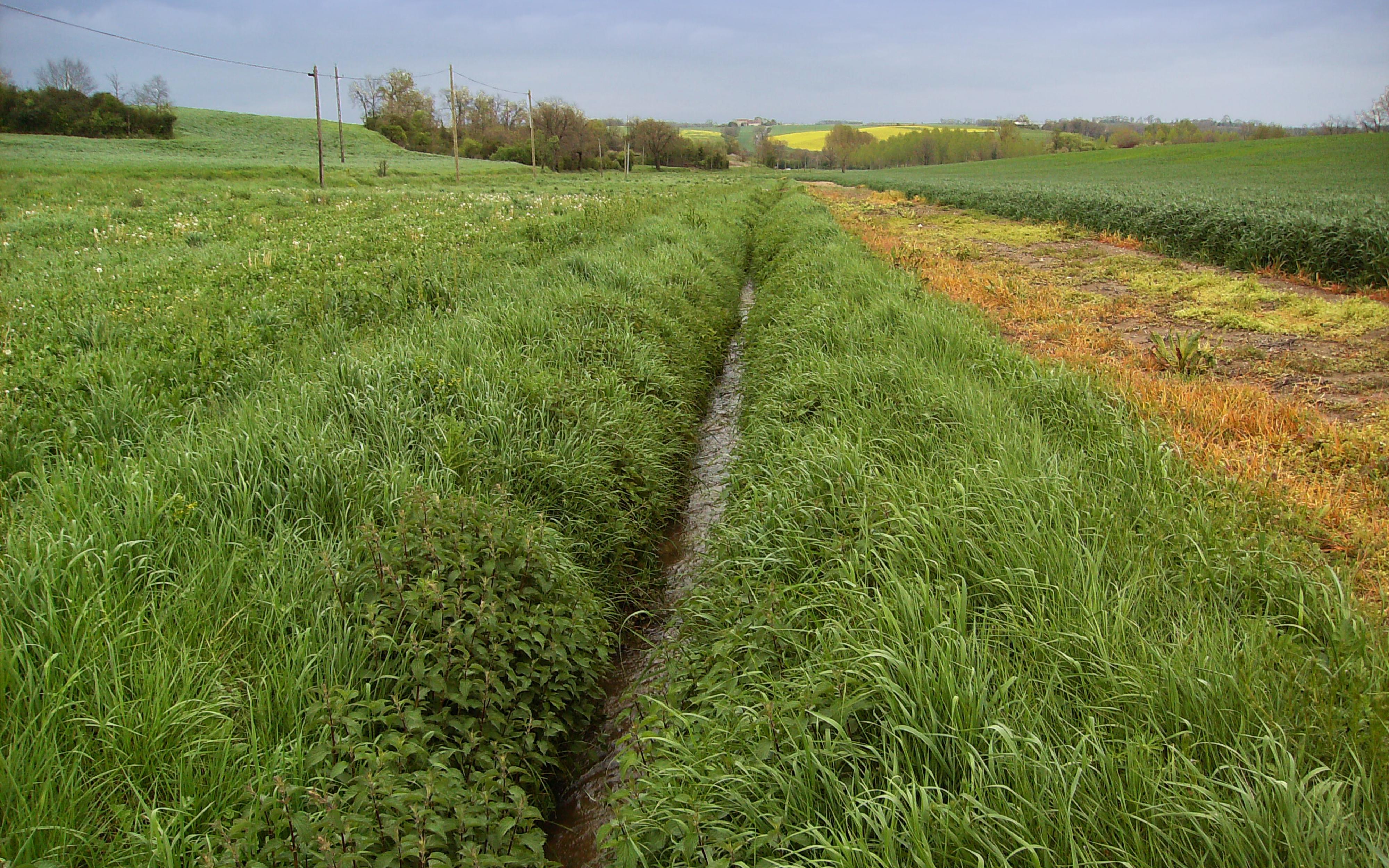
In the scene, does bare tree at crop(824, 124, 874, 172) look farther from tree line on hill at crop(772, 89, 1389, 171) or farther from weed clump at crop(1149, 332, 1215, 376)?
weed clump at crop(1149, 332, 1215, 376)

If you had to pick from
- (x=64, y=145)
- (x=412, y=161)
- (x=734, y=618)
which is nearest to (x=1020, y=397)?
(x=734, y=618)

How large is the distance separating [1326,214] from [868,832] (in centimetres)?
1428

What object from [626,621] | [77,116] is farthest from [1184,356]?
[77,116]

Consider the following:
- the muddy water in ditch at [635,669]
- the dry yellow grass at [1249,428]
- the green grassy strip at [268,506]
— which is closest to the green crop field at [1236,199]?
the dry yellow grass at [1249,428]

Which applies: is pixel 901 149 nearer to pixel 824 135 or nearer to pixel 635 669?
pixel 824 135

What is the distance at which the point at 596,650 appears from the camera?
10.0 ft

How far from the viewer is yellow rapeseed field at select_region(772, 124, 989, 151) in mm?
118938

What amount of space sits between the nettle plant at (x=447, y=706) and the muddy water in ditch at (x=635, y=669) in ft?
0.51

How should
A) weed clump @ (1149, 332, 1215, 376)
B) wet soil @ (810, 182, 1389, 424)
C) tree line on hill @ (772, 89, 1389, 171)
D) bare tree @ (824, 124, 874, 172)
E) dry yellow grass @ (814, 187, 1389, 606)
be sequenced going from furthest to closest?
bare tree @ (824, 124, 874, 172)
tree line on hill @ (772, 89, 1389, 171)
weed clump @ (1149, 332, 1215, 376)
wet soil @ (810, 182, 1389, 424)
dry yellow grass @ (814, 187, 1389, 606)

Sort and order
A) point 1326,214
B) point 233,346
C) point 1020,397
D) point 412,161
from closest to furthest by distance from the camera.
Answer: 1. point 1020,397
2. point 233,346
3. point 1326,214
4. point 412,161

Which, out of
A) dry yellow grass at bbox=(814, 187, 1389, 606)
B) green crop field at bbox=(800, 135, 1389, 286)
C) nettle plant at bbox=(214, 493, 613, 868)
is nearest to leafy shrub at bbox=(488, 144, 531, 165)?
green crop field at bbox=(800, 135, 1389, 286)

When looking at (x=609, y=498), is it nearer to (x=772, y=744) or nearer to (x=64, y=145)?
(x=772, y=744)

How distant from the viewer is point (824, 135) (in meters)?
138

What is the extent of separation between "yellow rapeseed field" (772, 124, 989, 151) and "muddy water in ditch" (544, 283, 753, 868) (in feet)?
382
